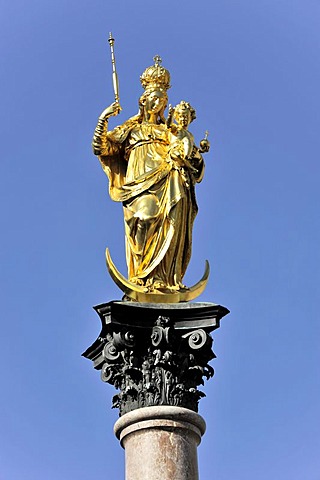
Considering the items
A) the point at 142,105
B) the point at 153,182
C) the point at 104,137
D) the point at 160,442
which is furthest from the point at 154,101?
the point at 160,442

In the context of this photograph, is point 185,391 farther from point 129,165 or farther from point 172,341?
point 129,165

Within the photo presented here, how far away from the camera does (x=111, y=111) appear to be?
21.5 metres

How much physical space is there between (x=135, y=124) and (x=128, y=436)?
20.2 feet

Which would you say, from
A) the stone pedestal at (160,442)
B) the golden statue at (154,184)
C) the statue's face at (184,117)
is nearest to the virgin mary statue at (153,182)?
the golden statue at (154,184)

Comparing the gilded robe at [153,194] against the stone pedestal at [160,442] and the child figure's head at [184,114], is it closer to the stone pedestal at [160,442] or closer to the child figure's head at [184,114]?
the child figure's head at [184,114]

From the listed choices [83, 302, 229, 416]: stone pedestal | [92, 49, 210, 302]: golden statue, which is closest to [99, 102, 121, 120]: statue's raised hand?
[92, 49, 210, 302]: golden statue

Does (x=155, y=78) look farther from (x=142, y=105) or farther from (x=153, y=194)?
(x=153, y=194)

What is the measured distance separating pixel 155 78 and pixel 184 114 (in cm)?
99

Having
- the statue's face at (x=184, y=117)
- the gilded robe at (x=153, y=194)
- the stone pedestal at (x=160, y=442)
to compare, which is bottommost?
the stone pedestal at (x=160, y=442)

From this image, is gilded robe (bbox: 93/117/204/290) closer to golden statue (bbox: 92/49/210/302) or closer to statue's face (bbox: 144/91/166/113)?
golden statue (bbox: 92/49/210/302)

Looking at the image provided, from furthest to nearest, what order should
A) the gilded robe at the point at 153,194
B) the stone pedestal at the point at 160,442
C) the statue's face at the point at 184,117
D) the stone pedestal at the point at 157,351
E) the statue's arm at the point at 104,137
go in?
1. the statue's face at the point at 184,117
2. the statue's arm at the point at 104,137
3. the gilded robe at the point at 153,194
4. the stone pedestal at the point at 157,351
5. the stone pedestal at the point at 160,442

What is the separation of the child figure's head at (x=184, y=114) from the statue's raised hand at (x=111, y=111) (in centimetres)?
118

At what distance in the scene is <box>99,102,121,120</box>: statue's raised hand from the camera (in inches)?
848

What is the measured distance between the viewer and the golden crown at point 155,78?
22500 mm
